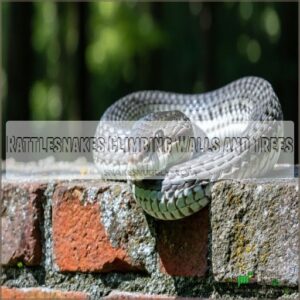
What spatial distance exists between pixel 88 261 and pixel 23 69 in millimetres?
6550

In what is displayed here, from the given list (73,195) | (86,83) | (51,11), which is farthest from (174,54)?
(73,195)

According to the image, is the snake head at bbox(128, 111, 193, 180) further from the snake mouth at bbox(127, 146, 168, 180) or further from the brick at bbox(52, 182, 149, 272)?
the brick at bbox(52, 182, 149, 272)

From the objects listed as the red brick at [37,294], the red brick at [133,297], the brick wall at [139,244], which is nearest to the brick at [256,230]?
the brick wall at [139,244]

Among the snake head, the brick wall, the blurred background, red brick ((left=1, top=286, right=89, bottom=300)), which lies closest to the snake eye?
the snake head

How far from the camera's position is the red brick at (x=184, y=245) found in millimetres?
1792

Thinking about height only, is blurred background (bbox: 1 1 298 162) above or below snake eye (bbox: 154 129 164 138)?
above

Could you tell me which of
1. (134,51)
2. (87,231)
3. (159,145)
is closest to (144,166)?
(159,145)

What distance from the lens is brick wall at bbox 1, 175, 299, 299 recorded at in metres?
1.71

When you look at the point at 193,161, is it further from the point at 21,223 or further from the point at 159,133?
the point at 21,223

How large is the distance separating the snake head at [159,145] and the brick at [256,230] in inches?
6.9

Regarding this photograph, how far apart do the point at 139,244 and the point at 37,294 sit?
1.06 feet

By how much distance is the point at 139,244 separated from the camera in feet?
6.13

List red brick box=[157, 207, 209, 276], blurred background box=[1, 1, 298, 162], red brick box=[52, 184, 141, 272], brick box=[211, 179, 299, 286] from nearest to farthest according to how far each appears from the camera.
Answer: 1. brick box=[211, 179, 299, 286]
2. red brick box=[157, 207, 209, 276]
3. red brick box=[52, 184, 141, 272]
4. blurred background box=[1, 1, 298, 162]

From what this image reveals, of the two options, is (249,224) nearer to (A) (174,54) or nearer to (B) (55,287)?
(B) (55,287)
